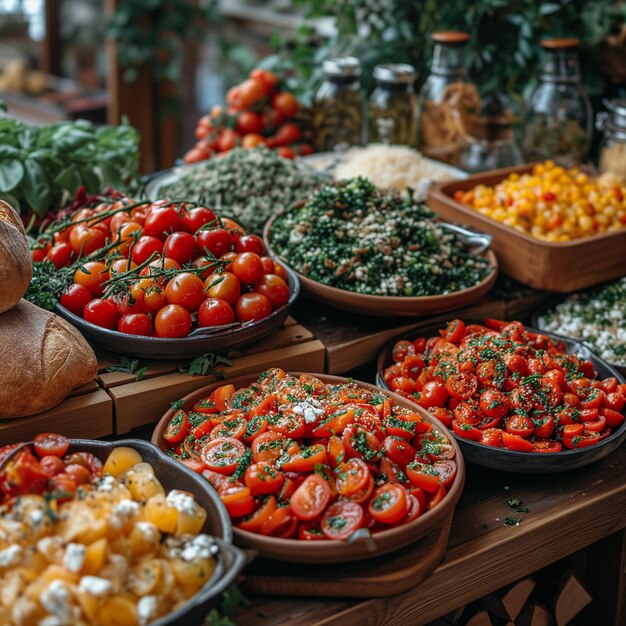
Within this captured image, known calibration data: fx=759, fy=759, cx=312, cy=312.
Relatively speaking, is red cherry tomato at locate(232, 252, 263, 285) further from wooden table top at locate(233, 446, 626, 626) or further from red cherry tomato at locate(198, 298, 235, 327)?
wooden table top at locate(233, 446, 626, 626)

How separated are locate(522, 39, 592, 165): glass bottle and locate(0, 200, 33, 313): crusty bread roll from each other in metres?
2.32

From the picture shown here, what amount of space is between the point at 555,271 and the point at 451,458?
3.42ft

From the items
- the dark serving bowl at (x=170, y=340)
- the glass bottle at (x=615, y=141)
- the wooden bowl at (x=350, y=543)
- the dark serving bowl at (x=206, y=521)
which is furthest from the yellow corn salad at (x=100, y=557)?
the glass bottle at (x=615, y=141)

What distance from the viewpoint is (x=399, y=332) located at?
231 cm

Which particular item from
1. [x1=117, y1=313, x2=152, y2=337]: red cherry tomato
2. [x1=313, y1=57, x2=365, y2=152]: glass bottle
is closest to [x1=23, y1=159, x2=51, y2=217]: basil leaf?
[x1=117, y1=313, x2=152, y2=337]: red cherry tomato

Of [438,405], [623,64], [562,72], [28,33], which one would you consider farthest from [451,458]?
[28,33]

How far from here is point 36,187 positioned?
2.59m

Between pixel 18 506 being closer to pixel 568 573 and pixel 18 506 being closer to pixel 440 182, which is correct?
pixel 568 573

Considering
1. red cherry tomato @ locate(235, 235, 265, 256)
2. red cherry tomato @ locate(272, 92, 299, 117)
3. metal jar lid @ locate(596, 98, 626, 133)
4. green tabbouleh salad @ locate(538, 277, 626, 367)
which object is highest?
metal jar lid @ locate(596, 98, 626, 133)

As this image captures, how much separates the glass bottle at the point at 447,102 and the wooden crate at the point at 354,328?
1212 mm

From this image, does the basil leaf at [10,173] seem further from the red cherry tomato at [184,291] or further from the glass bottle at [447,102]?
the glass bottle at [447,102]

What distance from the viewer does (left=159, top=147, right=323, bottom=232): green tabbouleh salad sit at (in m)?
2.74

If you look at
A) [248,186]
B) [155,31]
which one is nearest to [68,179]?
[248,186]

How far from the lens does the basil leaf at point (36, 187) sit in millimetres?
2578
